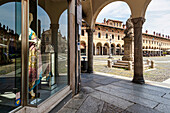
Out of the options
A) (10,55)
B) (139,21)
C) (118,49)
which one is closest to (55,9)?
(10,55)

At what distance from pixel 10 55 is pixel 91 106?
2.10 meters

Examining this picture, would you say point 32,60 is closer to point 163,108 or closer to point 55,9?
point 55,9

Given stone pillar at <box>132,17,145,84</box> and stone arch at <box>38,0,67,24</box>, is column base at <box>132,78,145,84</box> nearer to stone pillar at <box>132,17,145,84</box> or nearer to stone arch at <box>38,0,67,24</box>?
stone pillar at <box>132,17,145,84</box>

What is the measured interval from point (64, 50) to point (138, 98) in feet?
8.59

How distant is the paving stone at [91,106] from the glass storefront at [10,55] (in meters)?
1.31

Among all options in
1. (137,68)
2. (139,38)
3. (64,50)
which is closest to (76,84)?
(64,50)

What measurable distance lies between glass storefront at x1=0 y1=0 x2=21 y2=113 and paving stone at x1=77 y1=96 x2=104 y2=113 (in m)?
1.31

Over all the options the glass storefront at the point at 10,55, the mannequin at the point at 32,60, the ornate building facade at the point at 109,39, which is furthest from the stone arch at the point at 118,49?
the glass storefront at the point at 10,55

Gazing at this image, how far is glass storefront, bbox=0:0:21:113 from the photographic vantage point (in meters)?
1.82

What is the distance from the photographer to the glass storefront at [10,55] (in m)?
1.82

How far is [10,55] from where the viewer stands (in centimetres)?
207

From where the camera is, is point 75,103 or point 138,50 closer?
point 75,103

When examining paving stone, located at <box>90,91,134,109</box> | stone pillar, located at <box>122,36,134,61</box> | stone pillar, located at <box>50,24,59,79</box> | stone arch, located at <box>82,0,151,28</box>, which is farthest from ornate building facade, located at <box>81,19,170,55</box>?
paving stone, located at <box>90,91,134,109</box>

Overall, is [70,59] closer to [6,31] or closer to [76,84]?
[76,84]
